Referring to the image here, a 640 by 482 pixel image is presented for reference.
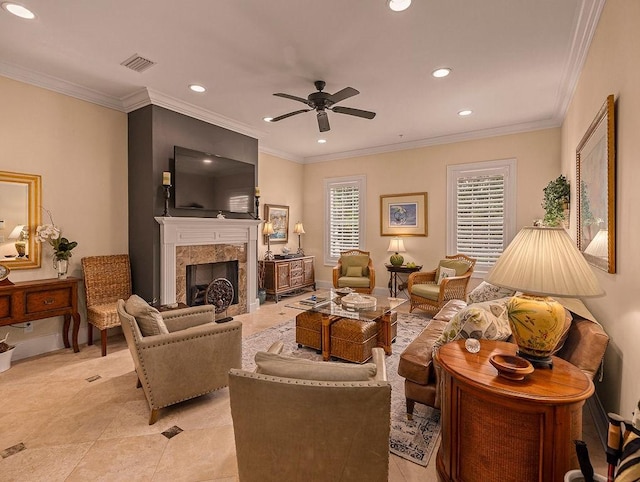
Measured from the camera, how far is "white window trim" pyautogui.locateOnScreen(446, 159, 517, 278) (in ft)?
17.1

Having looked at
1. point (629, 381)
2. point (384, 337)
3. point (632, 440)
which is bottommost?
point (384, 337)

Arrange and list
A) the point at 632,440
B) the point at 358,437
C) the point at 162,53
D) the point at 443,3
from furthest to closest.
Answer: the point at 162,53 → the point at 443,3 → the point at 358,437 → the point at 632,440

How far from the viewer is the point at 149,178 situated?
4023 mm

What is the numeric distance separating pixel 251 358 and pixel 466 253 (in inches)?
163

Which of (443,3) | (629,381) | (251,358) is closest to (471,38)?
(443,3)

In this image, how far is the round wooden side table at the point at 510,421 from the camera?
1.37m

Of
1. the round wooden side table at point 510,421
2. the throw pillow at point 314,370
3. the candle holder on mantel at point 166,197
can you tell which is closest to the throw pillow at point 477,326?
the round wooden side table at point 510,421

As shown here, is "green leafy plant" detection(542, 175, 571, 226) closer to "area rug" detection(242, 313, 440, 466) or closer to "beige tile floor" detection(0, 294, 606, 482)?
"area rug" detection(242, 313, 440, 466)

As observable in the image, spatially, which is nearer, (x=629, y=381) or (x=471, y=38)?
(x=629, y=381)

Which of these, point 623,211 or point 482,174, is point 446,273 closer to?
point 482,174

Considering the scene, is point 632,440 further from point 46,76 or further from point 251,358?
point 46,76

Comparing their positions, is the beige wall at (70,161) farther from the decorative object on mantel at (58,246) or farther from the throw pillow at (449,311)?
the throw pillow at (449,311)

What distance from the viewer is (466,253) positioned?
5.66 meters

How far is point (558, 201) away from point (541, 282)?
3.32m
